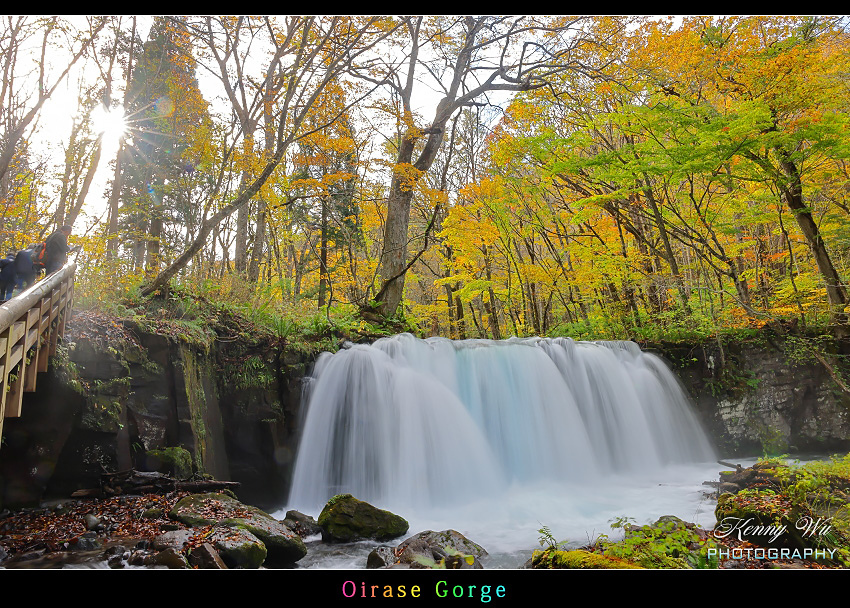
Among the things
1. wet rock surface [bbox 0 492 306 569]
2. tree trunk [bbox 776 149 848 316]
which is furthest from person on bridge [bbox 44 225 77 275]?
tree trunk [bbox 776 149 848 316]

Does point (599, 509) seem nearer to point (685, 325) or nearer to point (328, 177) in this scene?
point (685, 325)

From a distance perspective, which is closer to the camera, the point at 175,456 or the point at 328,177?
the point at 175,456

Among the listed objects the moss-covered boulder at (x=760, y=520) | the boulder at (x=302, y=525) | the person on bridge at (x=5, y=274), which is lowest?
the boulder at (x=302, y=525)

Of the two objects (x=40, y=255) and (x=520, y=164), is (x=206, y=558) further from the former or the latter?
(x=520, y=164)

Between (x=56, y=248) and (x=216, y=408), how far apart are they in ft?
12.7

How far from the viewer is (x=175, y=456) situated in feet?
19.7

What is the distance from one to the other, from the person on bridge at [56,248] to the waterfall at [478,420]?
4803mm

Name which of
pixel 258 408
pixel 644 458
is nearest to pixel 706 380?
pixel 644 458

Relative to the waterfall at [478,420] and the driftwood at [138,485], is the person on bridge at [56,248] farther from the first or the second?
the waterfall at [478,420]

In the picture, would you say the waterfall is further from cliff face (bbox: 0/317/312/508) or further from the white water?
cliff face (bbox: 0/317/312/508)

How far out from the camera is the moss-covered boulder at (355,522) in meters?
5.47

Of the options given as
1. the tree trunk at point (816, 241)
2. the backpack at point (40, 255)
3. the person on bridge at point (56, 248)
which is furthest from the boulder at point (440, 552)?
the tree trunk at point (816, 241)
